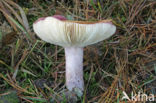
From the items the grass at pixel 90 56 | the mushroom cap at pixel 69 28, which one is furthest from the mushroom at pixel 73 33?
the grass at pixel 90 56

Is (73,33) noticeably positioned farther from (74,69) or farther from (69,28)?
(74,69)

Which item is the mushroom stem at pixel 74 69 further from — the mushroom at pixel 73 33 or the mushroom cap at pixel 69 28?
the mushroom cap at pixel 69 28

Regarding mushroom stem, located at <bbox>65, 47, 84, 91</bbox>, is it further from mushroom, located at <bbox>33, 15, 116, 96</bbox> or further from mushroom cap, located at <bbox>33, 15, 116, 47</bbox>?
mushroom cap, located at <bbox>33, 15, 116, 47</bbox>

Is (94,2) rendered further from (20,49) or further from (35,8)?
(20,49)

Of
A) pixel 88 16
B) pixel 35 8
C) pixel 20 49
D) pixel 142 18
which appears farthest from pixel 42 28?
pixel 142 18

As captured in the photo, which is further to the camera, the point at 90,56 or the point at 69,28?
the point at 90,56

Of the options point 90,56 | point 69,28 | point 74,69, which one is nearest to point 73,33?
point 69,28
